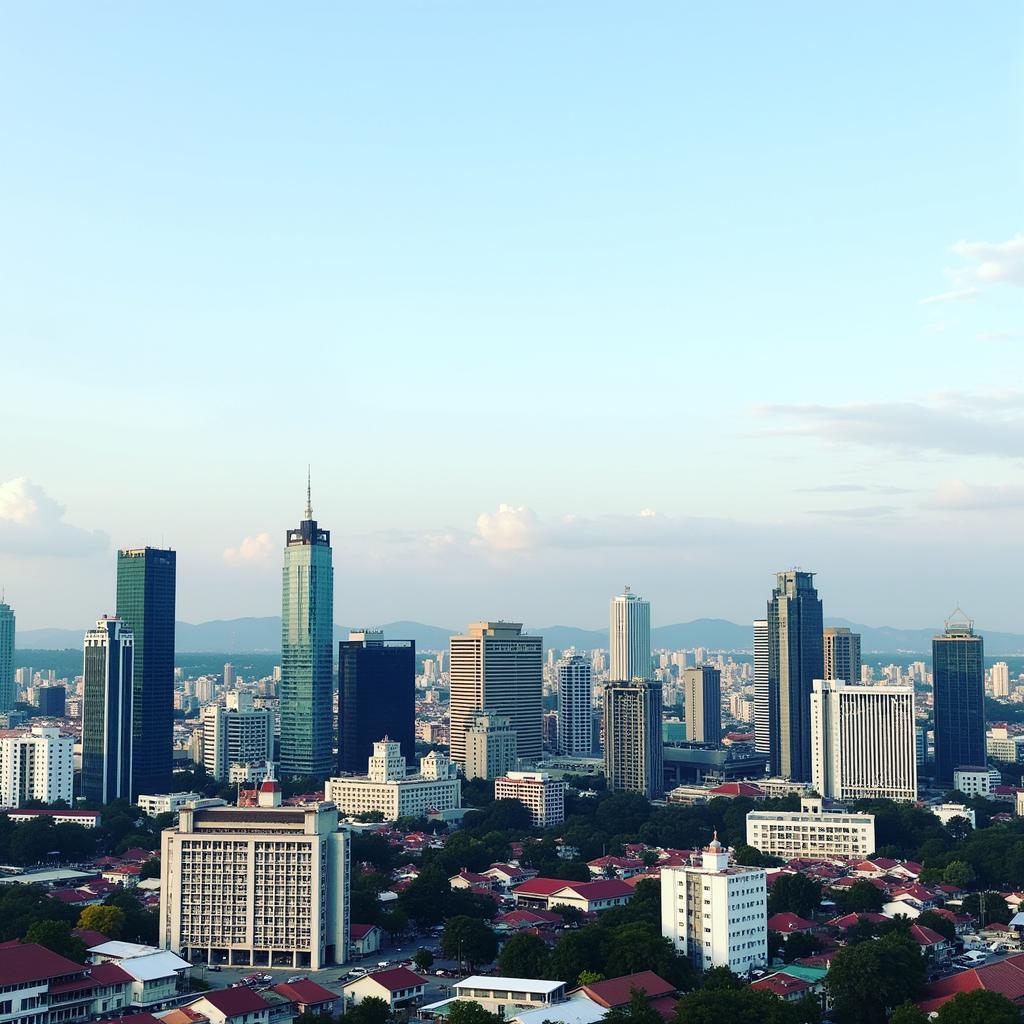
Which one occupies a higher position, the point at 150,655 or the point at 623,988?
the point at 150,655

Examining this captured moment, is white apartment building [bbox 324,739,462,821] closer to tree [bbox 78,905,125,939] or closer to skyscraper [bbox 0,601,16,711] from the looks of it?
tree [bbox 78,905,125,939]

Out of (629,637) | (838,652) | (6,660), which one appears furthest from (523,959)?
(629,637)

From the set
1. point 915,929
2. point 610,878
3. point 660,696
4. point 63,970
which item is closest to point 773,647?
point 660,696

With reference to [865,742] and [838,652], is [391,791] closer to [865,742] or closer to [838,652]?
[865,742]

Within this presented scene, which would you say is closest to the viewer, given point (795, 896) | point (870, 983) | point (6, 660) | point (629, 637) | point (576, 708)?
point (870, 983)

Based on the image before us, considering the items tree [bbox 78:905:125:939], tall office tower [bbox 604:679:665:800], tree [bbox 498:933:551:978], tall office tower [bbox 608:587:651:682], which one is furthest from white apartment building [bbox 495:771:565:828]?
tall office tower [bbox 608:587:651:682]

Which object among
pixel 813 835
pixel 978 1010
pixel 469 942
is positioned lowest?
pixel 813 835

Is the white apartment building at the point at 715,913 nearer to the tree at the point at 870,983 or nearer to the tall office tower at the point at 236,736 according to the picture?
the tree at the point at 870,983

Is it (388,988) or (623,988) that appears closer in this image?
(623,988)
